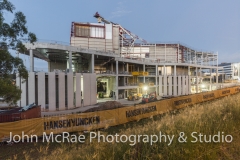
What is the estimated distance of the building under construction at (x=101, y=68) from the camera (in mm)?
25469

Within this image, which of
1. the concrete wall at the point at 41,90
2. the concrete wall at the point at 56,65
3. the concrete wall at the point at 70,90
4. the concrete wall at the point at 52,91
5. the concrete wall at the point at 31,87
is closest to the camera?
the concrete wall at the point at 31,87

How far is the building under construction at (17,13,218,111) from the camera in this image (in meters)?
25.5

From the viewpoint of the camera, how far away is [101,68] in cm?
4309

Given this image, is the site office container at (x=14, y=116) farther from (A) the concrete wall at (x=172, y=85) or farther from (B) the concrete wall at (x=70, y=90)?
(A) the concrete wall at (x=172, y=85)

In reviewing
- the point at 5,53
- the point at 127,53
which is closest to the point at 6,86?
the point at 5,53

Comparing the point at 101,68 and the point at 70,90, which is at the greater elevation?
the point at 101,68

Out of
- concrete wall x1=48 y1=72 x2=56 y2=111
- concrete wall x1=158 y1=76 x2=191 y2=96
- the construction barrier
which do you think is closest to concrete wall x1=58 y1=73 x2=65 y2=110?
concrete wall x1=48 y1=72 x2=56 y2=111

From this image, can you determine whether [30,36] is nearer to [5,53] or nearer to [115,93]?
[5,53]

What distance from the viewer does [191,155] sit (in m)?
3.15

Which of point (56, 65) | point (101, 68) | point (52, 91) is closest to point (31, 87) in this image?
point (52, 91)

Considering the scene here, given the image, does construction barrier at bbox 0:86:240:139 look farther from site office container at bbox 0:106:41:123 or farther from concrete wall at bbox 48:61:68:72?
concrete wall at bbox 48:61:68:72

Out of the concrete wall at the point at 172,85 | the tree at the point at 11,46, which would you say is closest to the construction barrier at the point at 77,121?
the tree at the point at 11,46

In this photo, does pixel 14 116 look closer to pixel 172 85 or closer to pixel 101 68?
pixel 101 68

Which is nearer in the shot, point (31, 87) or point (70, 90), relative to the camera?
point (31, 87)
